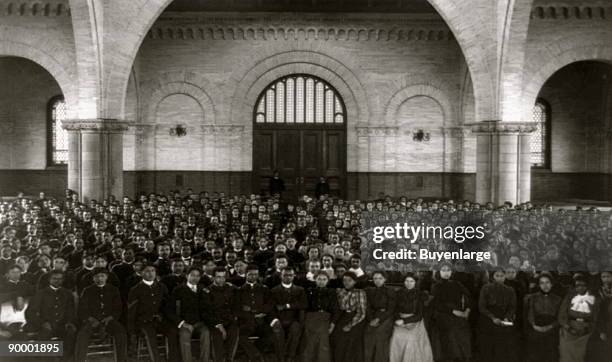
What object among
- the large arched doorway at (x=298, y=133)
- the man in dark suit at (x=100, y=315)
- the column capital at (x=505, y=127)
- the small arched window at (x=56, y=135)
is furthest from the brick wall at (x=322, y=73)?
the man in dark suit at (x=100, y=315)

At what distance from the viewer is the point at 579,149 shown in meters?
27.8

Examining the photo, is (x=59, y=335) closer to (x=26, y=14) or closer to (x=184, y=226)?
(x=184, y=226)

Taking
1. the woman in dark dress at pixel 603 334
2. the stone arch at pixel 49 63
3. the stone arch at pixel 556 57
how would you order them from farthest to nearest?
the stone arch at pixel 49 63
the stone arch at pixel 556 57
the woman in dark dress at pixel 603 334

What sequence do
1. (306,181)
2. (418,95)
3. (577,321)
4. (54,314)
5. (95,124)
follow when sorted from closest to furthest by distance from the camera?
1. (577,321)
2. (54,314)
3. (95,124)
4. (418,95)
5. (306,181)

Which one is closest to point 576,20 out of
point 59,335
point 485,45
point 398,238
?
point 485,45

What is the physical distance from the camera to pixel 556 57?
74.7 feet

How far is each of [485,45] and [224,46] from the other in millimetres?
10922

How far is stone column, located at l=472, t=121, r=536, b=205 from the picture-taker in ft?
64.3

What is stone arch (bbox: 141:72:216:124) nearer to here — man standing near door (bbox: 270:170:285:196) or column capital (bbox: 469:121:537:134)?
man standing near door (bbox: 270:170:285:196)

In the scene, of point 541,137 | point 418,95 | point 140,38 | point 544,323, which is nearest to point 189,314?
point 544,323

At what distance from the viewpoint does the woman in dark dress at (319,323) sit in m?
9.53

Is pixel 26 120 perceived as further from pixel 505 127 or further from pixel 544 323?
pixel 544 323

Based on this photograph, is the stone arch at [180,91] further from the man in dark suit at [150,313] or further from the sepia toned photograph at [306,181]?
the man in dark suit at [150,313]

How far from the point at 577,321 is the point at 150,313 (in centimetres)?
566
